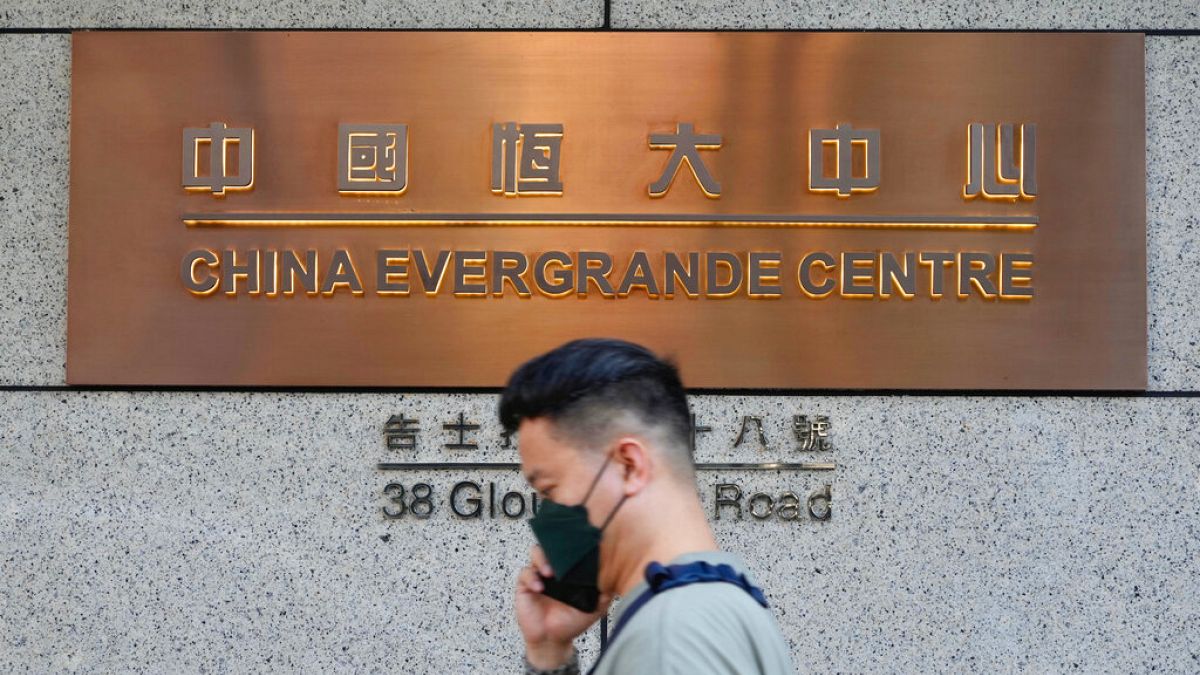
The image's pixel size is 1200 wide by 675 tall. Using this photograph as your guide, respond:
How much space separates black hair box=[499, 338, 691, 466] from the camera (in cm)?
178

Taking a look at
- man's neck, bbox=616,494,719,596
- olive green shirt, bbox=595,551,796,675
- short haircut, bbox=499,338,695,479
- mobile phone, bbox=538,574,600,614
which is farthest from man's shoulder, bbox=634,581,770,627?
mobile phone, bbox=538,574,600,614

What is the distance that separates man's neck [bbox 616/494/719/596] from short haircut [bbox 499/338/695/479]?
0.17ft

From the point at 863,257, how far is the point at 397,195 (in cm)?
135

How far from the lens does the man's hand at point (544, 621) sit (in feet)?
6.61

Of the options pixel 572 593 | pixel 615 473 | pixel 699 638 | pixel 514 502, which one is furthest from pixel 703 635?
pixel 514 502

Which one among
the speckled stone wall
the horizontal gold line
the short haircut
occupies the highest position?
the horizontal gold line

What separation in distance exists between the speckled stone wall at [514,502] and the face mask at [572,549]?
1.76 meters

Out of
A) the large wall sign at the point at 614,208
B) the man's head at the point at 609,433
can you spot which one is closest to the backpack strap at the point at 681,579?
the man's head at the point at 609,433

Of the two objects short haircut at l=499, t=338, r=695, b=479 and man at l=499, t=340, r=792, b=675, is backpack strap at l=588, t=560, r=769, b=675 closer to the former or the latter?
man at l=499, t=340, r=792, b=675

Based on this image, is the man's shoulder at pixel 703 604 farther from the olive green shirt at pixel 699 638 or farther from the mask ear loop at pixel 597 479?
the mask ear loop at pixel 597 479

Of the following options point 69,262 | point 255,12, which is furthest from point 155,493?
point 255,12

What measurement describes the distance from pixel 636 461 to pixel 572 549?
20 cm

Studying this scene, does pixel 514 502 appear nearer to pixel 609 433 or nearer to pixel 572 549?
pixel 572 549

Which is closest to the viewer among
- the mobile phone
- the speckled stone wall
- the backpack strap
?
the backpack strap
